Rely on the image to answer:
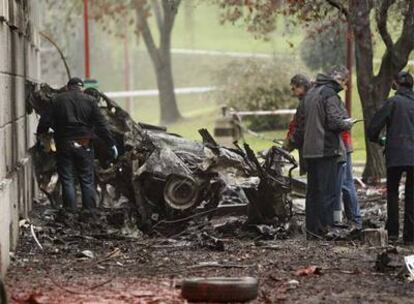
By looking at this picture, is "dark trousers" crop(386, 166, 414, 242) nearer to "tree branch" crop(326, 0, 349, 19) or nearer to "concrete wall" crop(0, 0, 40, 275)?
"concrete wall" crop(0, 0, 40, 275)

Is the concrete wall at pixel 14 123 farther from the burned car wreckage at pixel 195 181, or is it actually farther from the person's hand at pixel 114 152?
the burned car wreckage at pixel 195 181

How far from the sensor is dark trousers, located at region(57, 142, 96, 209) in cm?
1394

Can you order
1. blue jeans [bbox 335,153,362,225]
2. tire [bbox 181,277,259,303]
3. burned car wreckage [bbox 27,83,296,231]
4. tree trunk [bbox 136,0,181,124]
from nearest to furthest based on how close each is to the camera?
tire [bbox 181,277,259,303] → burned car wreckage [bbox 27,83,296,231] → blue jeans [bbox 335,153,362,225] → tree trunk [bbox 136,0,181,124]

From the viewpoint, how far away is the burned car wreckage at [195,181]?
12656 millimetres

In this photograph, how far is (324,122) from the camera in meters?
12.1

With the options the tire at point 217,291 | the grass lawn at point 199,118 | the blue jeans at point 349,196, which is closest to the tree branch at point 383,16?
the blue jeans at point 349,196

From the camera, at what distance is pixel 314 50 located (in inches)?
1768

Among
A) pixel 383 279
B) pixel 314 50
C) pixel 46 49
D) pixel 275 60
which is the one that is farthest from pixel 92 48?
pixel 383 279

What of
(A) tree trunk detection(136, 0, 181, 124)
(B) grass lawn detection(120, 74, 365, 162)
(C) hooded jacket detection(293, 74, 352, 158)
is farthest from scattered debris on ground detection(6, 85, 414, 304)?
(A) tree trunk detection(136, 0, 181, 124)

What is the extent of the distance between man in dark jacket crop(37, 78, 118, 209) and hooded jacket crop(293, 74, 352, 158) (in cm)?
299

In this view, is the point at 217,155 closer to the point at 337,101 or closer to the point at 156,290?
the point at 337,101

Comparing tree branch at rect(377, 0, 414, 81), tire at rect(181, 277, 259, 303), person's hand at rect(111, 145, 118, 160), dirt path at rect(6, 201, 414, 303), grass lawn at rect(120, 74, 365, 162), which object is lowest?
grass lawn at rect(120, 74, 365, 162)

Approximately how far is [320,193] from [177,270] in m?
2.85

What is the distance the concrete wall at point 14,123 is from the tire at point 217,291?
177 centimetres
